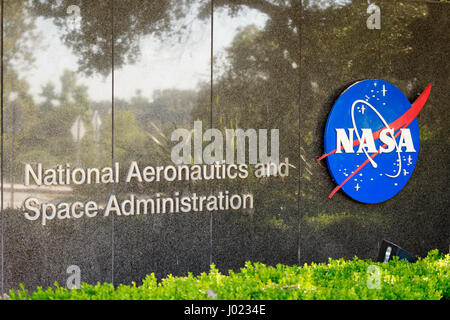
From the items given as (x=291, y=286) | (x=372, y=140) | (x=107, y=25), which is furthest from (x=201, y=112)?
(x=291, y=286)

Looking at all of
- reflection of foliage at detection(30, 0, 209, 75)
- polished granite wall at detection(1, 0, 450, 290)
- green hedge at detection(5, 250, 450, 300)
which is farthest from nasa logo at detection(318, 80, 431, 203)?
green hedge at detection(5, 250, 450, 300)

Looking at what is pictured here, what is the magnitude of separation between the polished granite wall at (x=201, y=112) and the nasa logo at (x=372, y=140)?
165mm

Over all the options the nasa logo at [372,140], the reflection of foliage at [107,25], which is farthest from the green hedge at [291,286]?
the reflection of foliage at [107,25]

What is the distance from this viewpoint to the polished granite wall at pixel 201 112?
6.51 m

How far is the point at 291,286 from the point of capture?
13.0 feet

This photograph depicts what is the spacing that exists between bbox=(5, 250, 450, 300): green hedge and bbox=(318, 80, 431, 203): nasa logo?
3.20 metres

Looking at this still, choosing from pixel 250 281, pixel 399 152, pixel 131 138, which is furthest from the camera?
pixel 399 152

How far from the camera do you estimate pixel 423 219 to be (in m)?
8.50

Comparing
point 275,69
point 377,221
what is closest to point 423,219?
point 377,221

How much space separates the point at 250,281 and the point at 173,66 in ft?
12.5

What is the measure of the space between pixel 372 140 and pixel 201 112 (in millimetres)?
2566

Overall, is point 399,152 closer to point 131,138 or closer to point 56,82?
point 131,138

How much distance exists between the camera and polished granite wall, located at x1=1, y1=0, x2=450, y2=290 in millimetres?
6508

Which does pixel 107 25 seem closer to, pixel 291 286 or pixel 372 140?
pixel 372 140
